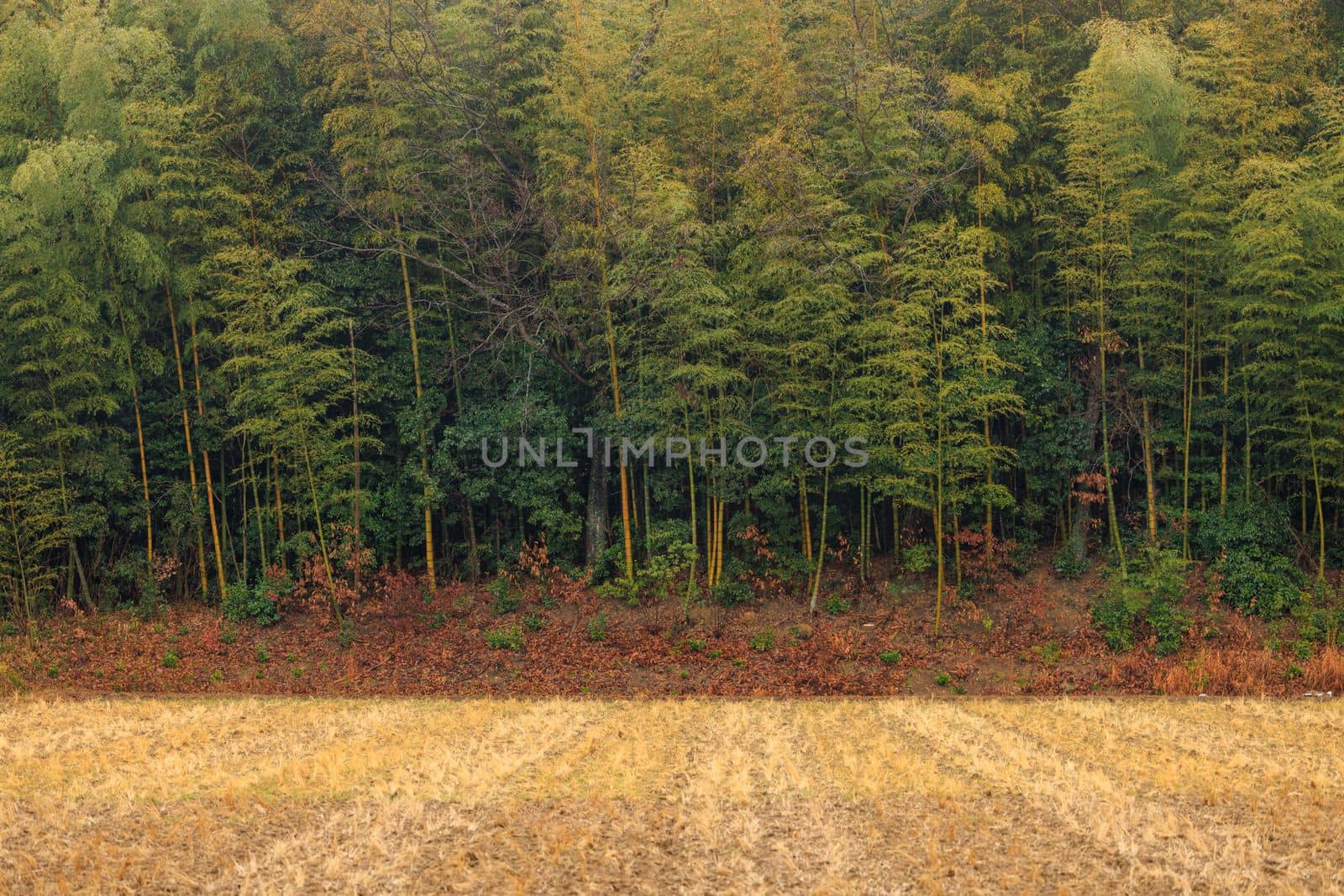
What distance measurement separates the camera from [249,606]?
1828 cm

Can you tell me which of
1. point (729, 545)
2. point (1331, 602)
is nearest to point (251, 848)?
Result: point (729, 545)

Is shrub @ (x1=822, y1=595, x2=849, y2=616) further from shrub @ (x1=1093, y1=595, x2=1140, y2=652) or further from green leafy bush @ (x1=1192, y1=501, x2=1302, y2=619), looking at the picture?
green leafy bush @ (x1=1192, y1=501, x2=1302, y2=619)

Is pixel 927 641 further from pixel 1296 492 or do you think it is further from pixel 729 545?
pixel 1296 492

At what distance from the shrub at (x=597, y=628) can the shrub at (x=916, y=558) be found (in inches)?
206

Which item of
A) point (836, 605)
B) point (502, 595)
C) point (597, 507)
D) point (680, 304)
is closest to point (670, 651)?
point (836, 605)

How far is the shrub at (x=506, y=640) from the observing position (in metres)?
17.3

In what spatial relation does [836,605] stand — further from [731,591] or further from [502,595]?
[502,595]

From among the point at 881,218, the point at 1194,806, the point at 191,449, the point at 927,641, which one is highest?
the point at 881,218

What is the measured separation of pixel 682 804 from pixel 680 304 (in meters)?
10.3

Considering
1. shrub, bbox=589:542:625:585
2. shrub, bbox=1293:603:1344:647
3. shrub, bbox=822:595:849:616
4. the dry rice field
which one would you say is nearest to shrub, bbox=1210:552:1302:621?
shrub, bbox=1293:603:1344:647

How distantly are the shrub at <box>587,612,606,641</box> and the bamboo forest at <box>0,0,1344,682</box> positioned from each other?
69 cm

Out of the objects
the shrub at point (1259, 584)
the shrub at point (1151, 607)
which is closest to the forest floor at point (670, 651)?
the shrub at point (1151, 607)

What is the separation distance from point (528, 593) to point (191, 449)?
6.65 m

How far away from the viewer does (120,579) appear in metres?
19.7
